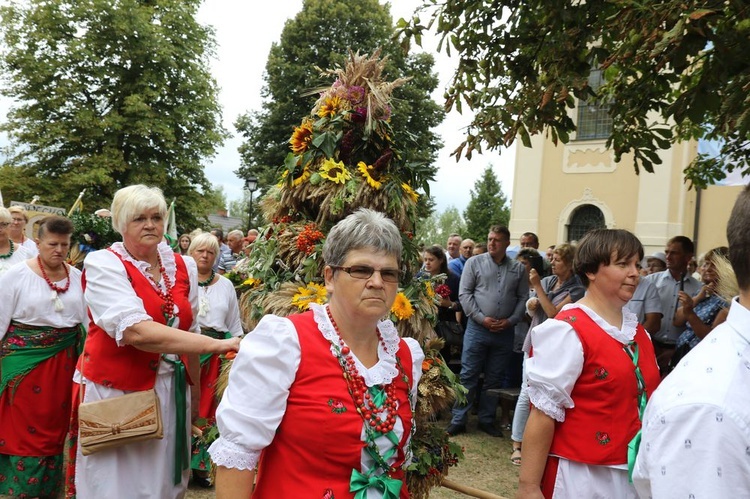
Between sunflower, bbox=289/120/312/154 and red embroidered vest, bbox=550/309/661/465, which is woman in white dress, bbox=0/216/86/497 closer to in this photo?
sunflower, bbox=289/120/312/154

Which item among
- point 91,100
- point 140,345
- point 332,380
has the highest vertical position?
point 91,100

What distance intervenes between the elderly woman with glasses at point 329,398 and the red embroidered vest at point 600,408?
2.98ft

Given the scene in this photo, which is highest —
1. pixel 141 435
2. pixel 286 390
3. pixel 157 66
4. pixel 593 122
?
pixel 157 66

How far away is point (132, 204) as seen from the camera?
345 cm

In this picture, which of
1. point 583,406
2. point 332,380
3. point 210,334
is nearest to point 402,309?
point 583,406

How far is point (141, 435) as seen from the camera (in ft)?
10.5

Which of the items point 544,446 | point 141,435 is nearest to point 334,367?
point 544,446

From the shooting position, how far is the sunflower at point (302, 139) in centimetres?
386

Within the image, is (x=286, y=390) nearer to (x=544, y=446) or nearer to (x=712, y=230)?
(x=544, y=446)

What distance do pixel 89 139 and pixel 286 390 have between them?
2513 centimetres

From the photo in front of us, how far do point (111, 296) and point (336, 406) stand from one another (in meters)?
1.61

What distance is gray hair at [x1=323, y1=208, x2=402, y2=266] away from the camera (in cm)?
233

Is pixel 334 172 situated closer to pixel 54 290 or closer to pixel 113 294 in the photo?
pixel 113 294

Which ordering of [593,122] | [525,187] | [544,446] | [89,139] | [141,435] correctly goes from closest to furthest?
[544,446]
[141,435]
[593,122]
[525,187]
[89,139]
